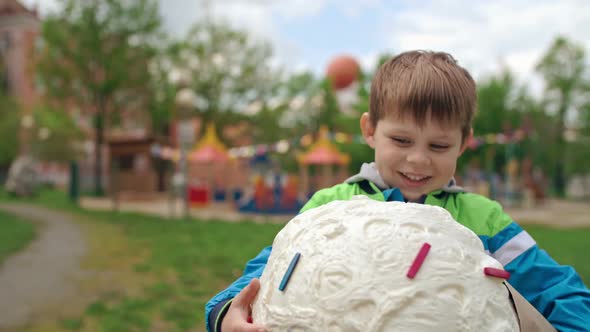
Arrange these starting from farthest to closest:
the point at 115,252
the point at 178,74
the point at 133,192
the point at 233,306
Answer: the point at 133,192 → the point at 178,74 → the point at 115,252 → the point at 233,306

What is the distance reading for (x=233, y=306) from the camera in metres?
1.46

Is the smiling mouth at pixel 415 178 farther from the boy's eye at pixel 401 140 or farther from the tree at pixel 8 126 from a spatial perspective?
the tree at pixel 8 126

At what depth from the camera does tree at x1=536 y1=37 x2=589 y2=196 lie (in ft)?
114

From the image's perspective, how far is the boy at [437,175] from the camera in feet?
5.15

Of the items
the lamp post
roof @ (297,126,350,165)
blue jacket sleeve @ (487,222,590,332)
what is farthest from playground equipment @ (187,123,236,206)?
blue jacket sleeve @ (487,222,590,332)

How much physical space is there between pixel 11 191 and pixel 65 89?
216 inches

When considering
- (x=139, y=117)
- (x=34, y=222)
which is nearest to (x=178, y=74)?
(x=34, y=222)

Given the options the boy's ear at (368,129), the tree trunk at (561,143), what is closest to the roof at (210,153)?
the boy's ear at (368,129)

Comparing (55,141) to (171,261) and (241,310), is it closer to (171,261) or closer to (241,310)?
(171,261)

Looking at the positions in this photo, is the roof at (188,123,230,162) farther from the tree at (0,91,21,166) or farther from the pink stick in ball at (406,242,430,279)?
the pink stick in ball at (406,242,430,279)

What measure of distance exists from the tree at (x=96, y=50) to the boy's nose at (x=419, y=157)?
947 inches

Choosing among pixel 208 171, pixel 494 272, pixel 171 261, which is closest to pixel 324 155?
pixel 208 171

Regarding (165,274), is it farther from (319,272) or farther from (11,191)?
(11,191)

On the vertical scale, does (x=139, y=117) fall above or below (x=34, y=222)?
above
